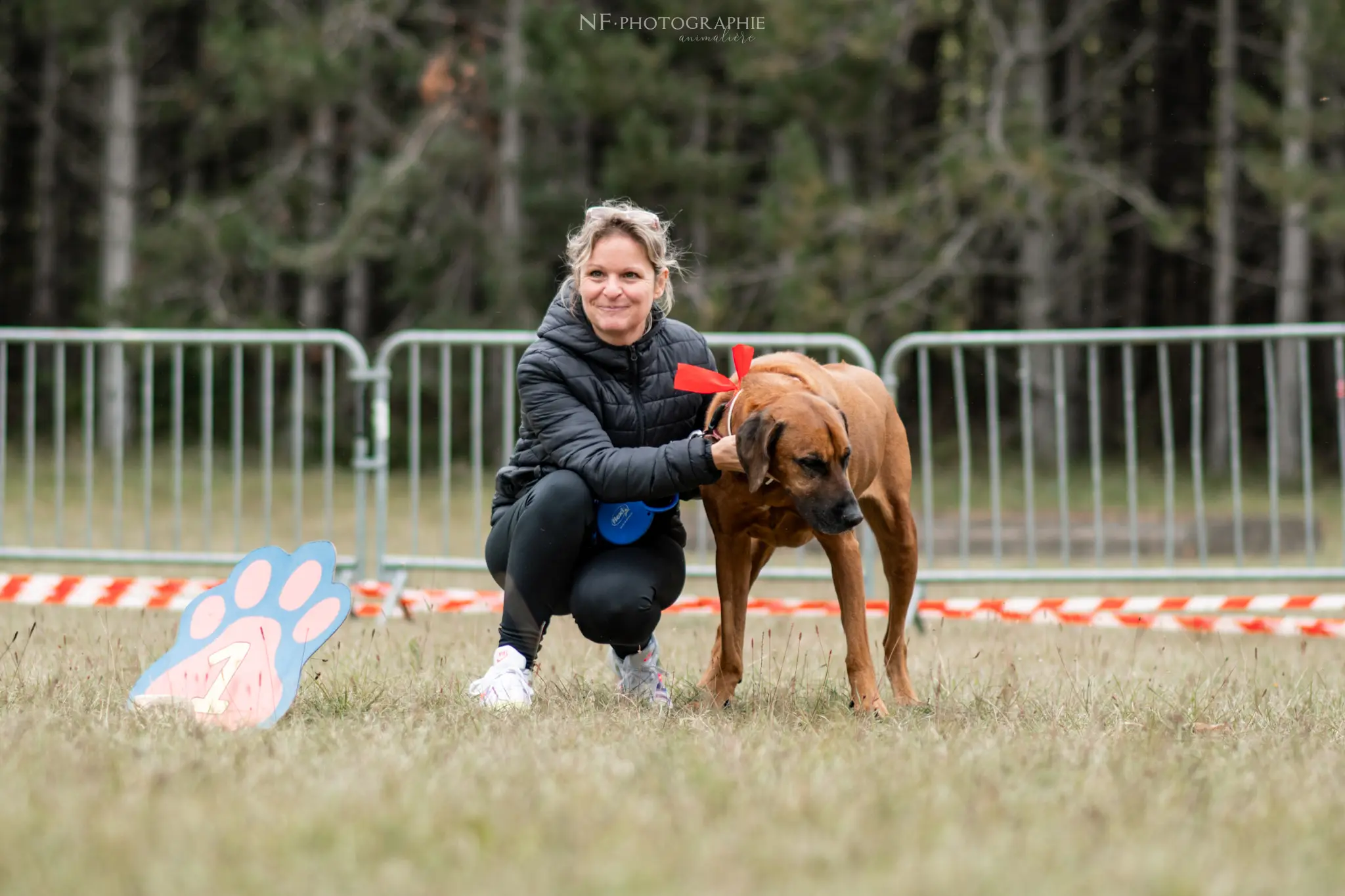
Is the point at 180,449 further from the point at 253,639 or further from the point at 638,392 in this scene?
the point at 638,392

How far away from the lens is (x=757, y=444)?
356 centimetres

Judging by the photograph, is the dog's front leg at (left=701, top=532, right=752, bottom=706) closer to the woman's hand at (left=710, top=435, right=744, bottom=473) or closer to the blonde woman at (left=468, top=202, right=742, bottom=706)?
the blonde woman at (left=468, top=202, right=742, bottom=706)

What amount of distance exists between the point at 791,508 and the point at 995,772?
105 centimetres

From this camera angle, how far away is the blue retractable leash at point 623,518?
4117mm

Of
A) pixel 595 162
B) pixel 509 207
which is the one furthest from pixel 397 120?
pixel 509 207

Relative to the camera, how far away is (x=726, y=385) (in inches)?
153

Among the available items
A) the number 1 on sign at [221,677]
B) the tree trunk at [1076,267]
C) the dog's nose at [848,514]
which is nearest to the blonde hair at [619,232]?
the dog's nose at [848,514]

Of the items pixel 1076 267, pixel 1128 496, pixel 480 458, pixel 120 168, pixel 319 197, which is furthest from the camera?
pixel 1076 267

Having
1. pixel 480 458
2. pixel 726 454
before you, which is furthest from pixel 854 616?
pixel 480 458

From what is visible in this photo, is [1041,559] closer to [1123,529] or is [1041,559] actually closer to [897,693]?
[1123,529]

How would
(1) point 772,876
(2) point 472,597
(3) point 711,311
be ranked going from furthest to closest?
(3) point 711,311 < (2) point 472,597 < (1) point 772,876

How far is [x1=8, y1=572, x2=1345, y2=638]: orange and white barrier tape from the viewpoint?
6109 millimetres

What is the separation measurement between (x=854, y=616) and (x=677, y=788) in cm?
129

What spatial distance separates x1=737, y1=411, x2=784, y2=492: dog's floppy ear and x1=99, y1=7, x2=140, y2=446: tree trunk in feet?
52.5
